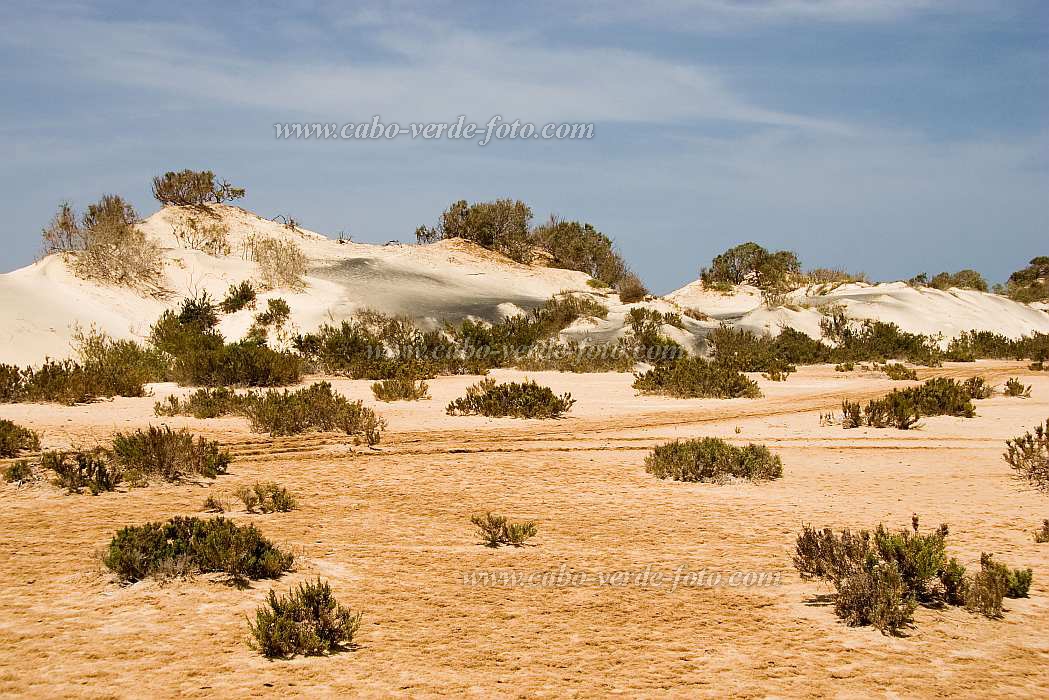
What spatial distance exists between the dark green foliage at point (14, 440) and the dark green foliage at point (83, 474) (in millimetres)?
1659

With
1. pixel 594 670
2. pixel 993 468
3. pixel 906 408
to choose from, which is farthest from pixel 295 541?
pixel 906 408

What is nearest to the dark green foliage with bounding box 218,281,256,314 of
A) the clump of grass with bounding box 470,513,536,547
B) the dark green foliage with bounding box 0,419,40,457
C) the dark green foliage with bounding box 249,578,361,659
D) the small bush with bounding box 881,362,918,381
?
the dark green foliage with bounding box 0,419,40,457

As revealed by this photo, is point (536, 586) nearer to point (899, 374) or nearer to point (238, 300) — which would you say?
point (899, 374)

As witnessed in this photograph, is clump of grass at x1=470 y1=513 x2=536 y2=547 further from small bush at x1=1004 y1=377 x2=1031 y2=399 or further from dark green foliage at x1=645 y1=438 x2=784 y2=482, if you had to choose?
small bush at x1=1004 y1=377 x2=1031 y2=399

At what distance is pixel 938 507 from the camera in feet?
24.3

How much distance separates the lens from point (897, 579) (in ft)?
15.8

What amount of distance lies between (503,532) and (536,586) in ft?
3.27

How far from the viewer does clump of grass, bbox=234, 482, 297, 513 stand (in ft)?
23.8

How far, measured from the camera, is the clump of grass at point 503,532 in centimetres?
635

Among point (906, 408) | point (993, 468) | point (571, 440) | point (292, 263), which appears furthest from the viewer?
point (292, 263)

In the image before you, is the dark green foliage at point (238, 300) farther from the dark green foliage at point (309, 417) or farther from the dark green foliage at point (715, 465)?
the dark green foliage at point (715, 465)

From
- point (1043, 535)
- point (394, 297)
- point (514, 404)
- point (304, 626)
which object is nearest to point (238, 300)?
point (394, 297)

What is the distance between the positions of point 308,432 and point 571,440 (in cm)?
358

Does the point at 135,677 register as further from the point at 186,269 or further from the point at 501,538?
the point at 186,269
